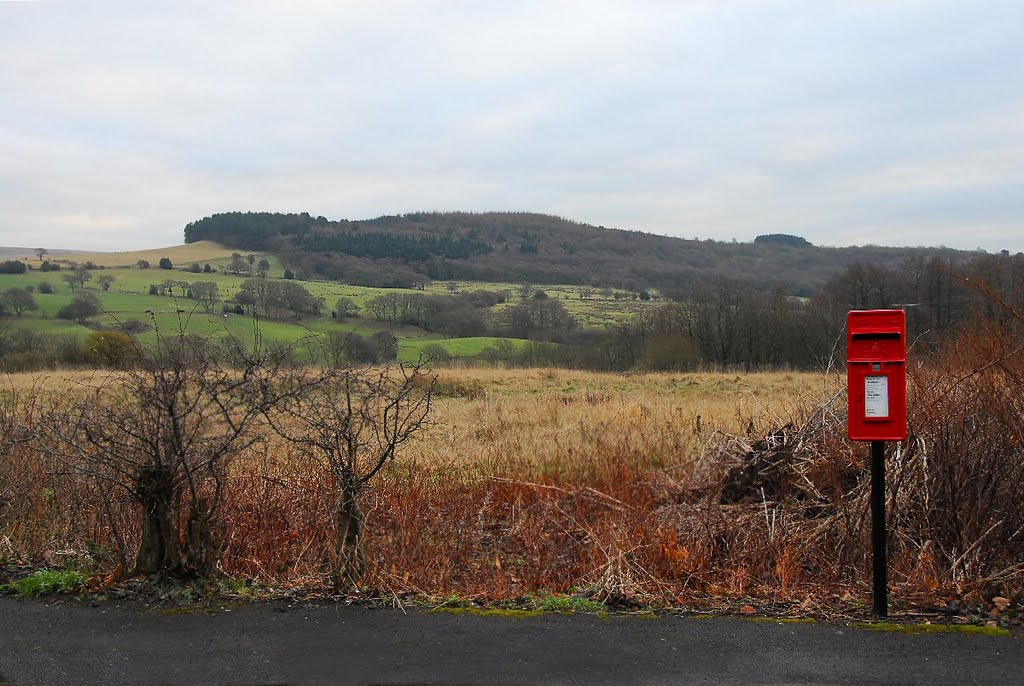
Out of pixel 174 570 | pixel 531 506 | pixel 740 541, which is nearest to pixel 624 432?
pixel 531 506

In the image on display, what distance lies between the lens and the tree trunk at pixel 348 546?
5188 millimetres

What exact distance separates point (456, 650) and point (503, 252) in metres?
101

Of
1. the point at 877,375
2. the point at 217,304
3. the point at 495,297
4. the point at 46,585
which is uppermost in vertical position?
the point at 495,297

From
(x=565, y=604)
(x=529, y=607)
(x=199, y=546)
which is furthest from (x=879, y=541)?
(x=199, y=546)

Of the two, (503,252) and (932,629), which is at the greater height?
(503,252)

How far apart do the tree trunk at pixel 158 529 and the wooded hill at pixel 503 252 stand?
55.4 metres

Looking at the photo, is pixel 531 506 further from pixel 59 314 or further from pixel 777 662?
pixel 59 314

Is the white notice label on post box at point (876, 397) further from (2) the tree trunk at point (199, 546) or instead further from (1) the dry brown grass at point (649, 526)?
(2) the tree trunk at point (199, 546)

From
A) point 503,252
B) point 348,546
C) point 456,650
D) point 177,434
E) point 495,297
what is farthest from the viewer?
point 503,252

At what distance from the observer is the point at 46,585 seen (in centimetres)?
508

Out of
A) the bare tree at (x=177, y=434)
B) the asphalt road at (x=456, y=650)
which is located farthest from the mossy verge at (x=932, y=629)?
the bare tree at (x=177, y=434)

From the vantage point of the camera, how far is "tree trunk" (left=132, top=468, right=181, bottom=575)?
510cm

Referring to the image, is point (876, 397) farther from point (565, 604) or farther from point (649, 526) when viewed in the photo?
point (649, 526)

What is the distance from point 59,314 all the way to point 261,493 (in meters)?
45.1
